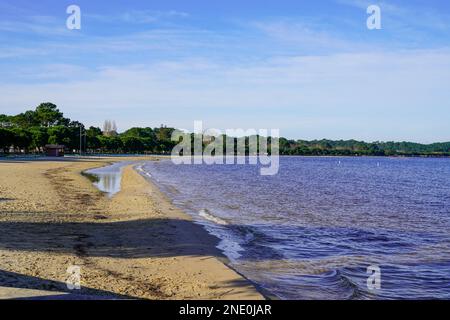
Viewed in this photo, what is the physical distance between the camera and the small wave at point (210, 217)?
22.1 metres

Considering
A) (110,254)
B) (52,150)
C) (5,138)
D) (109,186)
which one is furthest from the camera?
(52,150)

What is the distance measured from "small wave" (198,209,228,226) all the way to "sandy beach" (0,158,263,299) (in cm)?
140

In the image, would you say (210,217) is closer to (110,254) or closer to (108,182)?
(110,254)

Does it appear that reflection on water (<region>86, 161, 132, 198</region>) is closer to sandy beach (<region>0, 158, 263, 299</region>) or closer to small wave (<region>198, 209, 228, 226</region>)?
small wave (<region>198, 209, 228, 226</region>)

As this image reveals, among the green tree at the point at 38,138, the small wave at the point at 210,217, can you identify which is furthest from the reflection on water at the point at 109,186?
the green tree at the point at 38,138

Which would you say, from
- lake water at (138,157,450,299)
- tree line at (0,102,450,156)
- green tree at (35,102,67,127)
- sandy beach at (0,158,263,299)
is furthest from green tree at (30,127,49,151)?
sandy beach at (0,158,263,299)

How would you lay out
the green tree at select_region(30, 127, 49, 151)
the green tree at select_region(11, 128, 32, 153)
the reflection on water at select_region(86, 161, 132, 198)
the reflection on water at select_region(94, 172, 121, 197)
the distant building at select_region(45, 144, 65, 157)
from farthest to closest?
1. the green tree at select_region(30, 127, 49, 151)
2. the distant building at select_region(45, 144, 65, 157)
3. the green tree at select_region(11, 128, 32, 153)
4. the reflection on water at select_region(86, 161, 132, 198)
5. the reflection on water at select_region(94, 172, 121, 197)

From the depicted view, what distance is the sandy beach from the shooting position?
32.6ft

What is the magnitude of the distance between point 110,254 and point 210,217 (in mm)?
10598

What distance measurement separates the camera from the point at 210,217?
23.7m

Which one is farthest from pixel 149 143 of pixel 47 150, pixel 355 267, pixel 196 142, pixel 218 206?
pixel 355 267

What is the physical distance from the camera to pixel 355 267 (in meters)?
14.0

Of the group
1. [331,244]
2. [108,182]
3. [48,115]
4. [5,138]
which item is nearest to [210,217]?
[331,244]

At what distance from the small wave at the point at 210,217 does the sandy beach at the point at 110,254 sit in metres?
1.40
